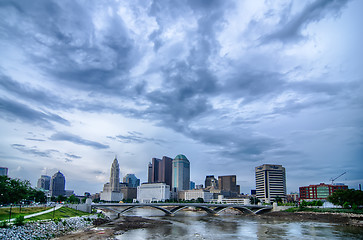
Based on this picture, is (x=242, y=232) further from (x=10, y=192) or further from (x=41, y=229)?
(x=10, y=192)

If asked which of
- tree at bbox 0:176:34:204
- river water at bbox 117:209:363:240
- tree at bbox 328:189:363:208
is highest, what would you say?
tree at bbox 0:176:34:204

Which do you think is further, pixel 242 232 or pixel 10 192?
pixel 242 232

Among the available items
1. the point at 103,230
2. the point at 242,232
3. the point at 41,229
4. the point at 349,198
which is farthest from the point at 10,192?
the point at 349,198

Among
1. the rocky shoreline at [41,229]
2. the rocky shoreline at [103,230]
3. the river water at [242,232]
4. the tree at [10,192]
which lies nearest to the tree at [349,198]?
the river water at [242,232]

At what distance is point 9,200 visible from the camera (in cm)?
6341

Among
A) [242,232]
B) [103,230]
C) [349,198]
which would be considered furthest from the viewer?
[349,198]

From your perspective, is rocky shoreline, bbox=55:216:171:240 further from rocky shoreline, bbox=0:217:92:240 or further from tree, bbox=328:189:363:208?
tree, bbox=328:189:363:208

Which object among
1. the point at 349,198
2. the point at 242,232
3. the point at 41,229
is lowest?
the point at 242,232

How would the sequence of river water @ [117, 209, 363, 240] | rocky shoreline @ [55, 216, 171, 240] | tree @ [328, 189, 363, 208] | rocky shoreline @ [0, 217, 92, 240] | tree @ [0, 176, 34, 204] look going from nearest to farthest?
rocky shoreline @ [0, 217, 92, 240] < rocky shoreline @ [55, 216, 171, 240] < tree @ [0, 176, 34, 204] < river water @ [117, 209, 363, 240] < tree @ [328, 189, 363, 208]

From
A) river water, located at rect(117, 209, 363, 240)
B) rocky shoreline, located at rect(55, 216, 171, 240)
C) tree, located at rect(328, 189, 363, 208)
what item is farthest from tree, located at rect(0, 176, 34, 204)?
tree, located at rect(328, 189, 363, 208)

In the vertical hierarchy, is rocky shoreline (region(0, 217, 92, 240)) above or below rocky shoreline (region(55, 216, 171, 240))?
above

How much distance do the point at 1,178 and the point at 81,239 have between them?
26914 mm

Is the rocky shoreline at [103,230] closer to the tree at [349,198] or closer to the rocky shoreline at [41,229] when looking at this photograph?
the rocky shoreline at [41,229]

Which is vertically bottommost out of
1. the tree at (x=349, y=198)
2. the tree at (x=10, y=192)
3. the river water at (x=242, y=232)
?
the river water at (x=242, y=232)
